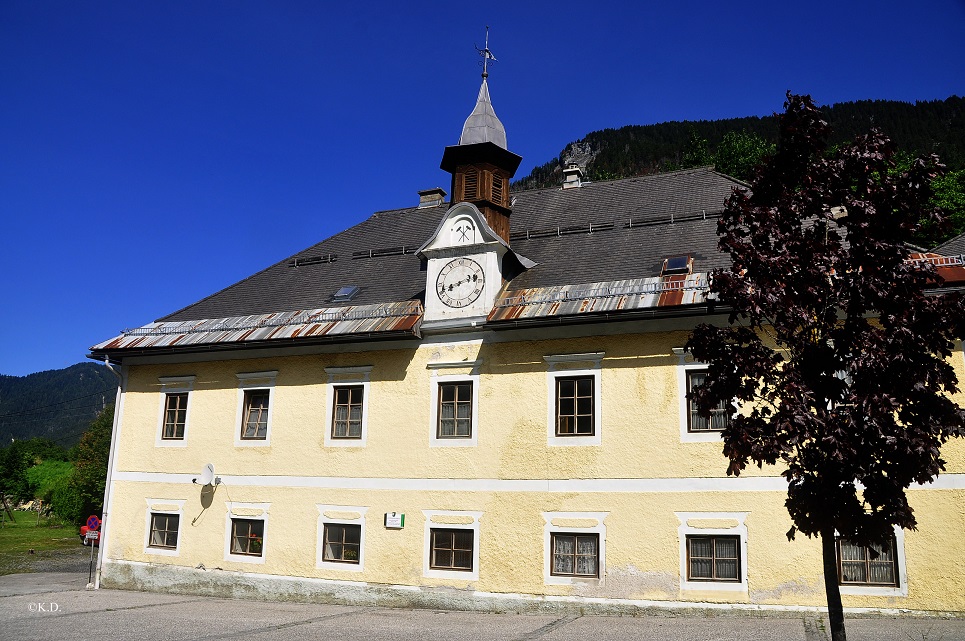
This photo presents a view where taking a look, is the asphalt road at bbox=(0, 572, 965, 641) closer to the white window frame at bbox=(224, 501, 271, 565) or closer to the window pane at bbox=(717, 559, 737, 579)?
the window pane at bbox=(717, 559, 737, 579)

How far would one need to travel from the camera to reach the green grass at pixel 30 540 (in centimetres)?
2496

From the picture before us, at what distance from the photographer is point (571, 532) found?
14.0m

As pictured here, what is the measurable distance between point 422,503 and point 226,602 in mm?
4449

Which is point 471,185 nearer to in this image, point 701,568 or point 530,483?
point 530,483

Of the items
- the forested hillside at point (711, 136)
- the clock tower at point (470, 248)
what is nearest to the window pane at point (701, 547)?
the clock tower at point (470, 248)

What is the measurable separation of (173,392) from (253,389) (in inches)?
90.0

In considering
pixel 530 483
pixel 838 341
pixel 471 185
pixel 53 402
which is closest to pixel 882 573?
pixel 530 483

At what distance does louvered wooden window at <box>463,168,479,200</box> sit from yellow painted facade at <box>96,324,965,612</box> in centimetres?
397

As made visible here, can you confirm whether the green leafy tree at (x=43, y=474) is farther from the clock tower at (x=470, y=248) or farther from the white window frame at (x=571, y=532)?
the white window frame at (x=571, y=532)

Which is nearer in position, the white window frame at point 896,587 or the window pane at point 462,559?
the white window frame at point 896,587

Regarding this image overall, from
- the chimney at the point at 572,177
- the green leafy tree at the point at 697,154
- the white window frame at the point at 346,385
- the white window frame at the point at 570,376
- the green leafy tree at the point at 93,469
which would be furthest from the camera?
the green leafy tree at the point at 93,469

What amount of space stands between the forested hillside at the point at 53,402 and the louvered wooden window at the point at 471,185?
123m

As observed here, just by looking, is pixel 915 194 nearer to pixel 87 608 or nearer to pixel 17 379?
pixel 87 608

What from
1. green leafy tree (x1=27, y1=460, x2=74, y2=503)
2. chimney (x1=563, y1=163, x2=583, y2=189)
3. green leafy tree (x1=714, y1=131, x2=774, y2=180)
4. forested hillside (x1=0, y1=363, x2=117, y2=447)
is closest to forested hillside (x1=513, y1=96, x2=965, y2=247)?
green leafy tree (x1=714, y1=131, x2=774, y2=180)
